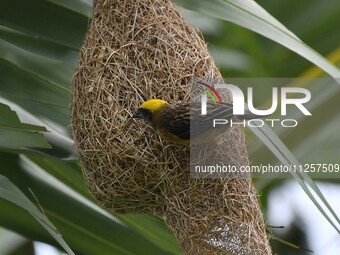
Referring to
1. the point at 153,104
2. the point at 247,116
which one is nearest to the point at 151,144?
the point at 153,104

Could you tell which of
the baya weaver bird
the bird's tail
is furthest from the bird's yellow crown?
the bird's tail

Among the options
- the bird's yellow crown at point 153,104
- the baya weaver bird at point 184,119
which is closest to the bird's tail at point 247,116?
the baya weaver bird at point 184,119

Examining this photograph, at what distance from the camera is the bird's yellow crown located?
2.47 meters

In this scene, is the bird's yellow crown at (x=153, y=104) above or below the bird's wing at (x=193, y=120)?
above

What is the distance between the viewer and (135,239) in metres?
2.99

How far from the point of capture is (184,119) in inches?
97.8

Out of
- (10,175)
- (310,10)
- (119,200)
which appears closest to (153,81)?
(119,200)

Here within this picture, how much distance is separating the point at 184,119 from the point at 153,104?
7 centimetres

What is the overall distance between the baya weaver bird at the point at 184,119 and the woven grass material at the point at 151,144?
0.05 meters

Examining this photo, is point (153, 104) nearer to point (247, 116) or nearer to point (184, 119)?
point (184, 119)

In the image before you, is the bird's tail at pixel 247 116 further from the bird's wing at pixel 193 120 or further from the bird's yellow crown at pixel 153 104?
the bird's yellow crown at pixel 153 104

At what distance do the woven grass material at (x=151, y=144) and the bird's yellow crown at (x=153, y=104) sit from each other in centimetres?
5

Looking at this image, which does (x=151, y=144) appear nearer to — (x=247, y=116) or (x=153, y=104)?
(x=153, y=104)

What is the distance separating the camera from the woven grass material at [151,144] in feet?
8.30
